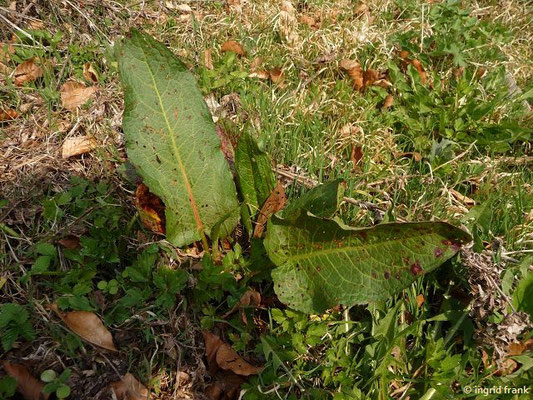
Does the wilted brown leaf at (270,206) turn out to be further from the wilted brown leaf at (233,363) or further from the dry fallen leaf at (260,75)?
the dry fallen leaf at (260,75)

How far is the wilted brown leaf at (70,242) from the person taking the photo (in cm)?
183

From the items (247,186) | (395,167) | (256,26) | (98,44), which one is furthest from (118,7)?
(395,167)

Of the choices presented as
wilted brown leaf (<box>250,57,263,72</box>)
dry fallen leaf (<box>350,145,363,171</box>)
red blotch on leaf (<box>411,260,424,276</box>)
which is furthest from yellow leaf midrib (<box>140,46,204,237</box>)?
wilted brown leaf (<box>250,57,263,72</box>)

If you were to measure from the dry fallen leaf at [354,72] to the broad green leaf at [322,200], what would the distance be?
1.19m

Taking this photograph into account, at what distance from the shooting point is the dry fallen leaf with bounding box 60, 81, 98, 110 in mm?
2346

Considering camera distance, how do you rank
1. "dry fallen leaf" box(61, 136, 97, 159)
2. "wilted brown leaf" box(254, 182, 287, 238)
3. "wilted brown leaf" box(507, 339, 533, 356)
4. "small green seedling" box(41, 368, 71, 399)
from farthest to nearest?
"dry fallen leaf" box(61, 136, 97, 159) → "wilted brown leaf" box(254, 182, 287, 238) → "wilted brown leaf" box(507, 339, 533, 356) → "small green seedling" box(41, 368, 71, 399)

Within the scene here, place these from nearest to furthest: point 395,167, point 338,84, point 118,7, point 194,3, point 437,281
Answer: point 437,281, point 395,167, point 338,84, point 118,7, point 194,3

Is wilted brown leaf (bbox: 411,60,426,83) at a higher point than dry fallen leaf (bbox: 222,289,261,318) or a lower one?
higher

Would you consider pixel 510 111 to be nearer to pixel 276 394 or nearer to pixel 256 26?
pixel 256 26

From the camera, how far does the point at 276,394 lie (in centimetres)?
159

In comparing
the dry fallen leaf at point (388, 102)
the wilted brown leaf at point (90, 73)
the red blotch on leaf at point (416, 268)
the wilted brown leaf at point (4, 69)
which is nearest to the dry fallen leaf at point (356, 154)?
the dry fallen leaf at point (388, 102)

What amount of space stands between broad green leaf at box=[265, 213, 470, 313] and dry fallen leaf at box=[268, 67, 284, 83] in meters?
1.26

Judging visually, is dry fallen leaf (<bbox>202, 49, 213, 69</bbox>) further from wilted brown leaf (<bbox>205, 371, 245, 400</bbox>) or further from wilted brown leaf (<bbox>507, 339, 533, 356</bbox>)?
wilted brown leaf (<bbox>507, 339, 533, 356</bbox>)

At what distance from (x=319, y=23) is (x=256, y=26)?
437 millimetres
